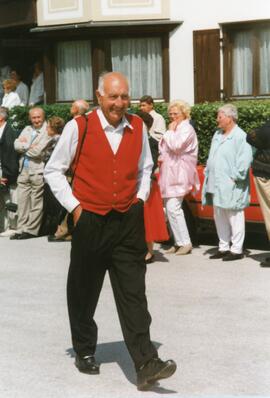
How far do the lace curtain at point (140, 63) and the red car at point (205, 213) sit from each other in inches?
292

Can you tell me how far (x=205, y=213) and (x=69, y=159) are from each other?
20.6ft

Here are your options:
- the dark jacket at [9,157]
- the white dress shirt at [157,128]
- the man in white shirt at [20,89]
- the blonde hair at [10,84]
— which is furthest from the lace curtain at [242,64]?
the dark jacket at [9,157]

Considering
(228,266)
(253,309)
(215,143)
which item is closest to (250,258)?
(228,266)

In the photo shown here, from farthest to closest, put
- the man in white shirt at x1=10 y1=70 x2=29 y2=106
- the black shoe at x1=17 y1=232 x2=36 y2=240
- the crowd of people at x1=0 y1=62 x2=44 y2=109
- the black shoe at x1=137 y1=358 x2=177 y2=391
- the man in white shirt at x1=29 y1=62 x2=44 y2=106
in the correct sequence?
1. the man in white shirt at x1=29 y1=62 x2=44 y2=106
2. the man in white shirt at x1=10 y1=70 x2=29 y2=106
3. the crowd of people at x1=0 y1=62 x2=44 y2=109
4. the black shoe at x1=17 y1=232 x2=36 y2=240
5. the black shoe at x1=137 y1=358 x2=177 y2=391

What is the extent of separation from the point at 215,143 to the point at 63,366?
17.7 ft

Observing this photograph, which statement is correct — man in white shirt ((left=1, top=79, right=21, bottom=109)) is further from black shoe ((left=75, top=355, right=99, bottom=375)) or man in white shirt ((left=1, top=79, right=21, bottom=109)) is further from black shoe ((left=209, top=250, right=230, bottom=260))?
black shoe ((left=75, top=355, right=99, bottom=375))

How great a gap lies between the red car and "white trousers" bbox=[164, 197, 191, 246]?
519mm

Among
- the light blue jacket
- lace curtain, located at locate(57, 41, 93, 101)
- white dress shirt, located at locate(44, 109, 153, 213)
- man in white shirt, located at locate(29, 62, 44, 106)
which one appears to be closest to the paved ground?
the light blue jacket

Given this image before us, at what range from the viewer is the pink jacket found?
12.2m

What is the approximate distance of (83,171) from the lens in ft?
21.5

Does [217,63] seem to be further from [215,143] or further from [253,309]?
[253,309]

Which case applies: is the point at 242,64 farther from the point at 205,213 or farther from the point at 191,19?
the point at 205,213

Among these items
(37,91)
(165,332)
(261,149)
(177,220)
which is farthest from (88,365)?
(37,91)

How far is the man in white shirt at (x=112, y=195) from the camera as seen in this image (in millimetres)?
6492
